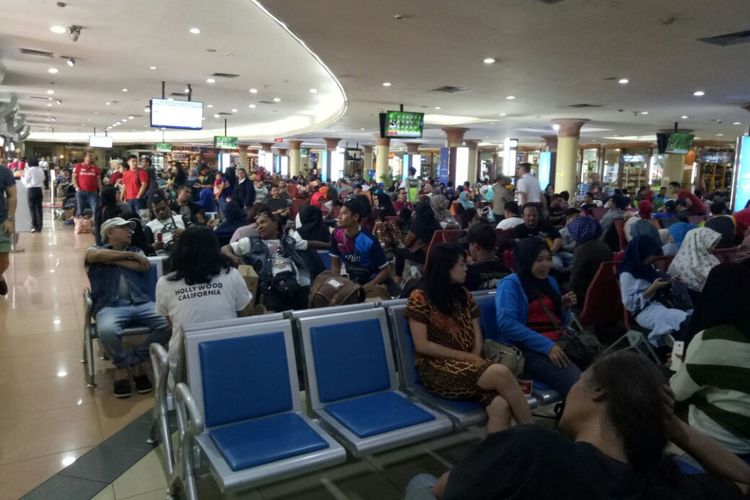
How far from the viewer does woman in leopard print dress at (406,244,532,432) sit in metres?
2.65

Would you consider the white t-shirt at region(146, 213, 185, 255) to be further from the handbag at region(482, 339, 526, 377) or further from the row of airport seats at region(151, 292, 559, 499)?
the handbag at region(482, 339, 526, 377)

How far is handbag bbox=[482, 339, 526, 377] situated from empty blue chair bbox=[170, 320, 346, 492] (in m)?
1.08

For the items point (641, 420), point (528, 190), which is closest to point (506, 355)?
point (641, 420)

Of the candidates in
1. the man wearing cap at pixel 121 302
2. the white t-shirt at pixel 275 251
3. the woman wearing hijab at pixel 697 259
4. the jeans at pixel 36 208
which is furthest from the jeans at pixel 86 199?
the woman wearing hijab at pixel 697 259

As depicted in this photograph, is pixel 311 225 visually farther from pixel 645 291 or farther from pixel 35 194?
pixel 35 194

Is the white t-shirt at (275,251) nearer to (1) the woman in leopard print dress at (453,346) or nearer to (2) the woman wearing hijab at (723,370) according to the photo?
(1) the woman in leopard print dress at (453,346)

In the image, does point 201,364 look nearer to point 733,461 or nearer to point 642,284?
point 733,461

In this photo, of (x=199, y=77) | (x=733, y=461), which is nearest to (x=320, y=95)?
(x=199, y=77)

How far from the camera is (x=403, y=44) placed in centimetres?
742

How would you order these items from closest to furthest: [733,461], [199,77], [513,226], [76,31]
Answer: [733,461] < [513,226] < [76,31] < [199,77]

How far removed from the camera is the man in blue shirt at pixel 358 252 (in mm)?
4719

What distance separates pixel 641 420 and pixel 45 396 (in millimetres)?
3842

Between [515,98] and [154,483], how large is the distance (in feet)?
38.1

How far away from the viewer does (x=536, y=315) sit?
3.43 m
